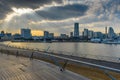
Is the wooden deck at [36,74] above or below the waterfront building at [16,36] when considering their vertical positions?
below

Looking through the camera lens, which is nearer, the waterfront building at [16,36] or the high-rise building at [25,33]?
the high-rise building at [25,33]

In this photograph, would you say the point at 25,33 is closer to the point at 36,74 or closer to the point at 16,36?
the point at 16,36

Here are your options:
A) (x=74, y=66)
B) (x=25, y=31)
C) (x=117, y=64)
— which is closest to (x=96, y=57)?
(x=117, y=64)

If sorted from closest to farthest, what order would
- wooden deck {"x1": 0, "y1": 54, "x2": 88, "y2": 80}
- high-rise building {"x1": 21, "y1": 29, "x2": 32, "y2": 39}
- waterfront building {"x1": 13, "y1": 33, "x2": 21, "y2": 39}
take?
1. wooden deck {"x1": 0, "y1": 54, "x2": 88, "y2": 80}
2. high-rise building {"x1": 21, "y1": 29, "x2": 32, "y2": 39}
3. waterfront building {"x1": 13, "y1": 33, "x2": 21, "y2": 39}

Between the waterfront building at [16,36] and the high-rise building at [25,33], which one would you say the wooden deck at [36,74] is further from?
the waterfront building at [16,36]

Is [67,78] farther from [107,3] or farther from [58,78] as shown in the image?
[107,3]

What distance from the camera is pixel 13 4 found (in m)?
24.6

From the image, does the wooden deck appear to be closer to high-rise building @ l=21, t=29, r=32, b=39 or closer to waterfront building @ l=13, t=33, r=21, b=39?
high-rise building @ l=21, t=29, r=32, b=39

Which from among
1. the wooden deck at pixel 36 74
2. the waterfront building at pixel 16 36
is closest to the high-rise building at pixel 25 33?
the waterfront building at pixel 16 36

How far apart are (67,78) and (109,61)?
13798 millimetres

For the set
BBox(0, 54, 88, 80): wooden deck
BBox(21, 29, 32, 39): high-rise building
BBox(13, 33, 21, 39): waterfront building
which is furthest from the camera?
BBox(13, 33, 21, 39): waterfront building

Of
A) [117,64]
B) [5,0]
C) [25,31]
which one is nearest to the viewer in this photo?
[117,64]

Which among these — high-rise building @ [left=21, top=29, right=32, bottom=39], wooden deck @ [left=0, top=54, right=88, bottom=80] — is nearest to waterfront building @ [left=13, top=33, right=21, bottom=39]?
high-rise building @ [left=21, top=29, right=32, bottom=39]

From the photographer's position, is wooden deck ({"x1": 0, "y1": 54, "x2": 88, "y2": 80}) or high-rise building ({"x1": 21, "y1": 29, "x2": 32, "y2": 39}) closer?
wooden deck ({"x1": 0, "y1": 54, "x2": 88, "y2": 80})
